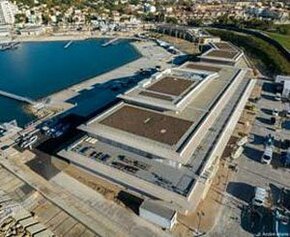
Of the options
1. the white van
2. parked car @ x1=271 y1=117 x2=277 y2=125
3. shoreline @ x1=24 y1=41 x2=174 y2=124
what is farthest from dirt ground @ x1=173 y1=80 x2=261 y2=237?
shoreline @ x1=24 y1=41 x2=174 y2=124

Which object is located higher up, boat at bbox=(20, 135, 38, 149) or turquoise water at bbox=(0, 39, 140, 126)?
boat at bbox=(20, 135, 38, 149)

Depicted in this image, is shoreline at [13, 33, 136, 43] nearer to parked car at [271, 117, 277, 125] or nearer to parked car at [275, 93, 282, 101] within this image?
parked car at [275, 93, 282, 101]

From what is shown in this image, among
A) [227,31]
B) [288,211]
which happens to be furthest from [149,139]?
[227,31]

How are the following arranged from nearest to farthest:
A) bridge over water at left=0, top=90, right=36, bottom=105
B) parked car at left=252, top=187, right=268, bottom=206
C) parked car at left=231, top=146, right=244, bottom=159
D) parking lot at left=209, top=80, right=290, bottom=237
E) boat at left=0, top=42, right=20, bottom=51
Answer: parking lot at left=209, top=80, right=290, bottom=237 → parked car at left=252, top=187, right=268, bottom=206 → parked car at left=231, top=146, right=244, bottom=159 → bridge over water at left=0, top=90, right=36, bottom=105 → boat at left=0, top=42, right=20, bottom=51

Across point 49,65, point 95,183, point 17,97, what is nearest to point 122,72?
point 49,65

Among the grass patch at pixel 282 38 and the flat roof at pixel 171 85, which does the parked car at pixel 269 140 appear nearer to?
the flat roof at pixel 171 85

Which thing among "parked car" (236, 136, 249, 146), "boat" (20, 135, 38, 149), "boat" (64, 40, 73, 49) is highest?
"parked car" (236, 136, 249, 146)

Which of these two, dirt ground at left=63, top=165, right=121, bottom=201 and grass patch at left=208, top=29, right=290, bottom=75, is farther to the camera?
grass patch at left=208, top=29, right=290, bottom=75
